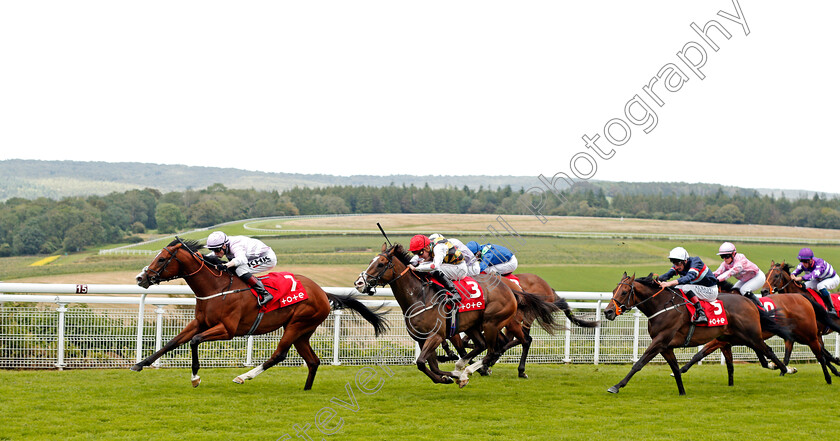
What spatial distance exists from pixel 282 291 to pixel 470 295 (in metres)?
1.89

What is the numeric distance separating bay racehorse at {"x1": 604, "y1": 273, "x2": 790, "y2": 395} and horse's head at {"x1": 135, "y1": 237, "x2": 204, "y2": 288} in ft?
13.3

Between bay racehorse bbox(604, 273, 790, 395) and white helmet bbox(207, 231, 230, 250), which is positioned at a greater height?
white helmet bbox(207, 231, 230, 250)

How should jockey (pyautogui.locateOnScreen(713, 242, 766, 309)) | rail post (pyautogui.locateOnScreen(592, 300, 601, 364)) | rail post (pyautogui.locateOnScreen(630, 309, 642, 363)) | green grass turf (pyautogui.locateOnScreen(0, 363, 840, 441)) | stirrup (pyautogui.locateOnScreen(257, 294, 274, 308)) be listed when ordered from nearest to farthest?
1. green grass turf (pyautogui.locateOnScreen(0, 363, 840, 441))
2. stirrup (pyautogui.locateOnScreen(257, 294, 274, 308))
3. jockey (pyautogui.locateOnScreen(713, 242, 766, 309))
4. rail post (pyautogui.locateOnScreen(592, 300, 601, 364))
5. rail post (pyautogui.locateOnScreen(630, 309, 642, 363))

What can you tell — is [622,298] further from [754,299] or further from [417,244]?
[417,244]

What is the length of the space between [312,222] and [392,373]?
5316 cm

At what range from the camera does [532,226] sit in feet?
192

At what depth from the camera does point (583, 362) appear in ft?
32.2

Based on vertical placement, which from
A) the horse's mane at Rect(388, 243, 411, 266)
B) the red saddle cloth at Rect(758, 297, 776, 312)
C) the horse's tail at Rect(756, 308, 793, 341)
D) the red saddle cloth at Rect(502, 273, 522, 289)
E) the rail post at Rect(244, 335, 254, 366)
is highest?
the horse's mane at Rect(388, 243, 411, 266)

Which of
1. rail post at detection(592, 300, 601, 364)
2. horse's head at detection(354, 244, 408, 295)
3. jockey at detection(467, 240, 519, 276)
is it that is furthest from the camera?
rail post at detection(592, 300, 601, 364)

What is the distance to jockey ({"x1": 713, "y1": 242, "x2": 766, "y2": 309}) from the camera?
8.62m

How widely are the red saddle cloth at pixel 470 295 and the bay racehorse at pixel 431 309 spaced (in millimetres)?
54

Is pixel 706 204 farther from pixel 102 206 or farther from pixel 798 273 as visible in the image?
pixel 798 273

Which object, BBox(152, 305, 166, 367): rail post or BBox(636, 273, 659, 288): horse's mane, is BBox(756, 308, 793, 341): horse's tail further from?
BBox(152, 305, 166, 367): rail post

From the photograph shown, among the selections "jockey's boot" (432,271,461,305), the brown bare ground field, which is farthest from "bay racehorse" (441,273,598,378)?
the brown bare ground field
